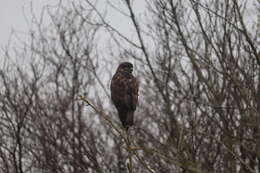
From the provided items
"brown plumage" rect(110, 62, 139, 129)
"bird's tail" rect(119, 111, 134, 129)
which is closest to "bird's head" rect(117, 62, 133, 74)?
"brown plumage" rect(110, 62, 139, 129)

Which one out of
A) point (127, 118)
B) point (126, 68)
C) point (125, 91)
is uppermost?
point (126, 68)

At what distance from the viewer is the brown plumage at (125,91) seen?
A: 3283mm

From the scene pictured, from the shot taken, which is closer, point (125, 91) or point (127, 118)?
point (127, 118)

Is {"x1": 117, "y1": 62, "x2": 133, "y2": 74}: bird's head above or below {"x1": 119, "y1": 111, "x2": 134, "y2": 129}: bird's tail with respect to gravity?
above

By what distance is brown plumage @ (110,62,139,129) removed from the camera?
3.28 metres

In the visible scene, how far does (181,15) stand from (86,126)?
3.35 meters

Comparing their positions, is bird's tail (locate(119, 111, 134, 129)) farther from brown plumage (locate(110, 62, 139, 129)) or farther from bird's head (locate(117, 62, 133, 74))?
bird's head (locate(117, 62, 133, 74))

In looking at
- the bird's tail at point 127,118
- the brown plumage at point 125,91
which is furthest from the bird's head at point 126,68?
the bird's tail at point 127,118

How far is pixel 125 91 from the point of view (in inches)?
130

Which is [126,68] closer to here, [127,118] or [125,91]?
[125,91]

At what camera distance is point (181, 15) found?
555cm

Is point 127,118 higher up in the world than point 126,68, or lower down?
lower down

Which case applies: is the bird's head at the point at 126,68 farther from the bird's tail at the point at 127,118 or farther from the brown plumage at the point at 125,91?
the bird's tail at the point at 127,118

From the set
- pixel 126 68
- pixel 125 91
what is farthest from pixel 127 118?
pixel 126 68
